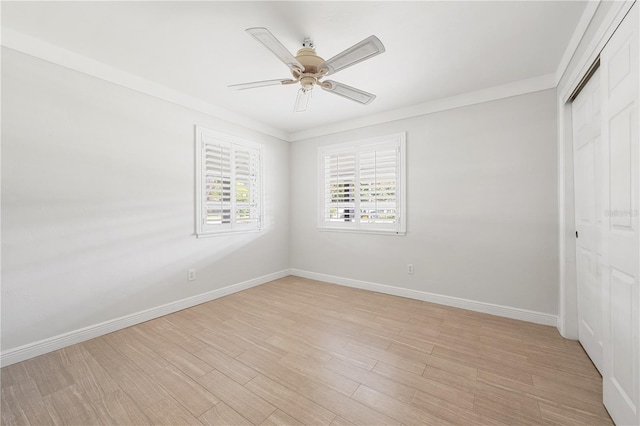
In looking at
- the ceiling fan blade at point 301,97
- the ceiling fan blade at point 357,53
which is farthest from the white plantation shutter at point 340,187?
the ceiling fan blade at point 357,53

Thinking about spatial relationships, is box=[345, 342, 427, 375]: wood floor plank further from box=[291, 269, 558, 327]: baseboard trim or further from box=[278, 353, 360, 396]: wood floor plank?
box=[291, 269, 558, 327]: baseboard trim

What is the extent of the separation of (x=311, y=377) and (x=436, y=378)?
2.87 ft

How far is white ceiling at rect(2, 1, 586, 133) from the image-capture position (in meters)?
1.76

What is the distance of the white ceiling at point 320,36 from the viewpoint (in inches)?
69.2

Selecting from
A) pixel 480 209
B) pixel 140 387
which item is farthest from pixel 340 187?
pixel 140 387

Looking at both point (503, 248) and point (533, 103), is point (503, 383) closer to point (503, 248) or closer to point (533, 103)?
point (503, 248)

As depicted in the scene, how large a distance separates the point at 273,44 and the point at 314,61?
46 centimetres

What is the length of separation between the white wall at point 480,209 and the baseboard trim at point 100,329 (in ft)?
7.09

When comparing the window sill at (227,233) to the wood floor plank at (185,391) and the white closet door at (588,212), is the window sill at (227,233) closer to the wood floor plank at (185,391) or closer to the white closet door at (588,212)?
the wood floor plank at (185,391)

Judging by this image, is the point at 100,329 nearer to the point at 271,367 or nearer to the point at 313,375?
the point at 271,367

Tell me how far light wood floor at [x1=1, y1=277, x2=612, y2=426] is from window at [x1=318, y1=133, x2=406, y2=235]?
142cm

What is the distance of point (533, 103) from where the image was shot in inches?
105

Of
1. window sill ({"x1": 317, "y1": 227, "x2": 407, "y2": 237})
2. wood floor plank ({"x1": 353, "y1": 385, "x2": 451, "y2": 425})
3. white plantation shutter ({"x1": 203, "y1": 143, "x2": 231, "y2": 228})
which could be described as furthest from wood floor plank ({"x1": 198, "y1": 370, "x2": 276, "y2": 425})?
window sill ({"x1": 317, "y1": 227, "x2": 407, "y2": 237})

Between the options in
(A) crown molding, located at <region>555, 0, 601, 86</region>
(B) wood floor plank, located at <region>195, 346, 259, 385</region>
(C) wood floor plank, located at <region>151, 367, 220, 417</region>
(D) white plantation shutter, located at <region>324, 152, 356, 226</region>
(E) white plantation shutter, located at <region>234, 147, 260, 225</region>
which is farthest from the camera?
(D) white plantation shutter, located at <region>324, 152, 356, 226</region>
